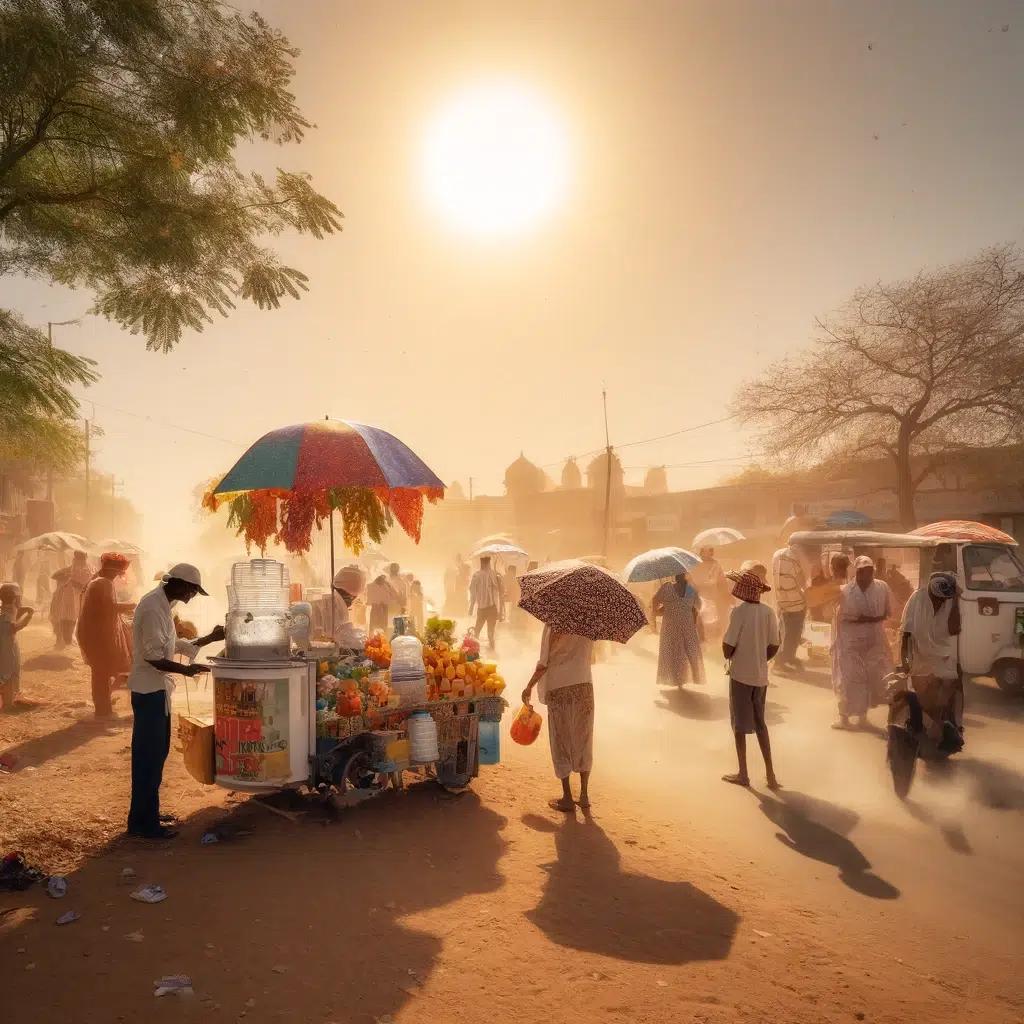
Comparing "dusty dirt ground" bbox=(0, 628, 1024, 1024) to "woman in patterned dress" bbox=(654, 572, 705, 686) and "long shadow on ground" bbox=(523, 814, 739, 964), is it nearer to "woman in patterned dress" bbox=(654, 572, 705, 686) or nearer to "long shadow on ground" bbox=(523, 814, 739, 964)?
"long shadow on ground" bbox=(523, 814, 739, 964)

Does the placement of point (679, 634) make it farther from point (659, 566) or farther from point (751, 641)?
point (751, 641)

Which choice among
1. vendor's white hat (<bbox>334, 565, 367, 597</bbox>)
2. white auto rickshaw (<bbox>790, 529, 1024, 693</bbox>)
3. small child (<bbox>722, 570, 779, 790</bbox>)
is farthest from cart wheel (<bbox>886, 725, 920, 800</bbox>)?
vendor's white hat (<bbox>334, 565, 367, 597</bbox>)

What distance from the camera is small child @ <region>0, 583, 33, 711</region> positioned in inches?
414

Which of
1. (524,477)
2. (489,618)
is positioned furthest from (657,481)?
(489,618)

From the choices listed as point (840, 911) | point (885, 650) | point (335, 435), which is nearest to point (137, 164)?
point (335, 435)

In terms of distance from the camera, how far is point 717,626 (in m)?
17.3

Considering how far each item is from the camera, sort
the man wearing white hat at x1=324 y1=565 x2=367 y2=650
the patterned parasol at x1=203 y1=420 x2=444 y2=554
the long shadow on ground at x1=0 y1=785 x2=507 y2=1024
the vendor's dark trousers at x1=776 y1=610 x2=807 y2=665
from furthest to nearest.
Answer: the vendor's dark trousers at x1=776 y1=610 x2=807 y2=665, the man wearing white hat at x1=324 y1=565 x2=367 y2=650, the patterned parasol at x1=203 y1=420 x2=444 y2=554, the long shadow on ground at x1=0 y1=785 x2=507 y2=1024

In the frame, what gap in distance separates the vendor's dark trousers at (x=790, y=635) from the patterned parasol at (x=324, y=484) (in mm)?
8987

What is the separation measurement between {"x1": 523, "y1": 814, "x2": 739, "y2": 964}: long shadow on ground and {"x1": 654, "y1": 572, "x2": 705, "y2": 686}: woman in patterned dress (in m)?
6.38

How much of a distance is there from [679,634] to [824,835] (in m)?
5.71

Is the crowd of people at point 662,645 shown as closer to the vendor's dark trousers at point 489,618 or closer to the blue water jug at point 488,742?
the vendor's dark trousers at point 489,618

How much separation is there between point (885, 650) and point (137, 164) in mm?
10320

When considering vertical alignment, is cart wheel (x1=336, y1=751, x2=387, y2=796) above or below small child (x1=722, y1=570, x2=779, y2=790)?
below

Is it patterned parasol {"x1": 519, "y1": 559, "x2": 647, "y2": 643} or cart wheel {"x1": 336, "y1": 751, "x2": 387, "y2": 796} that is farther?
patterned parasol {"x1": 519, "y1": 559, "x2": 647, "y2": 643}
